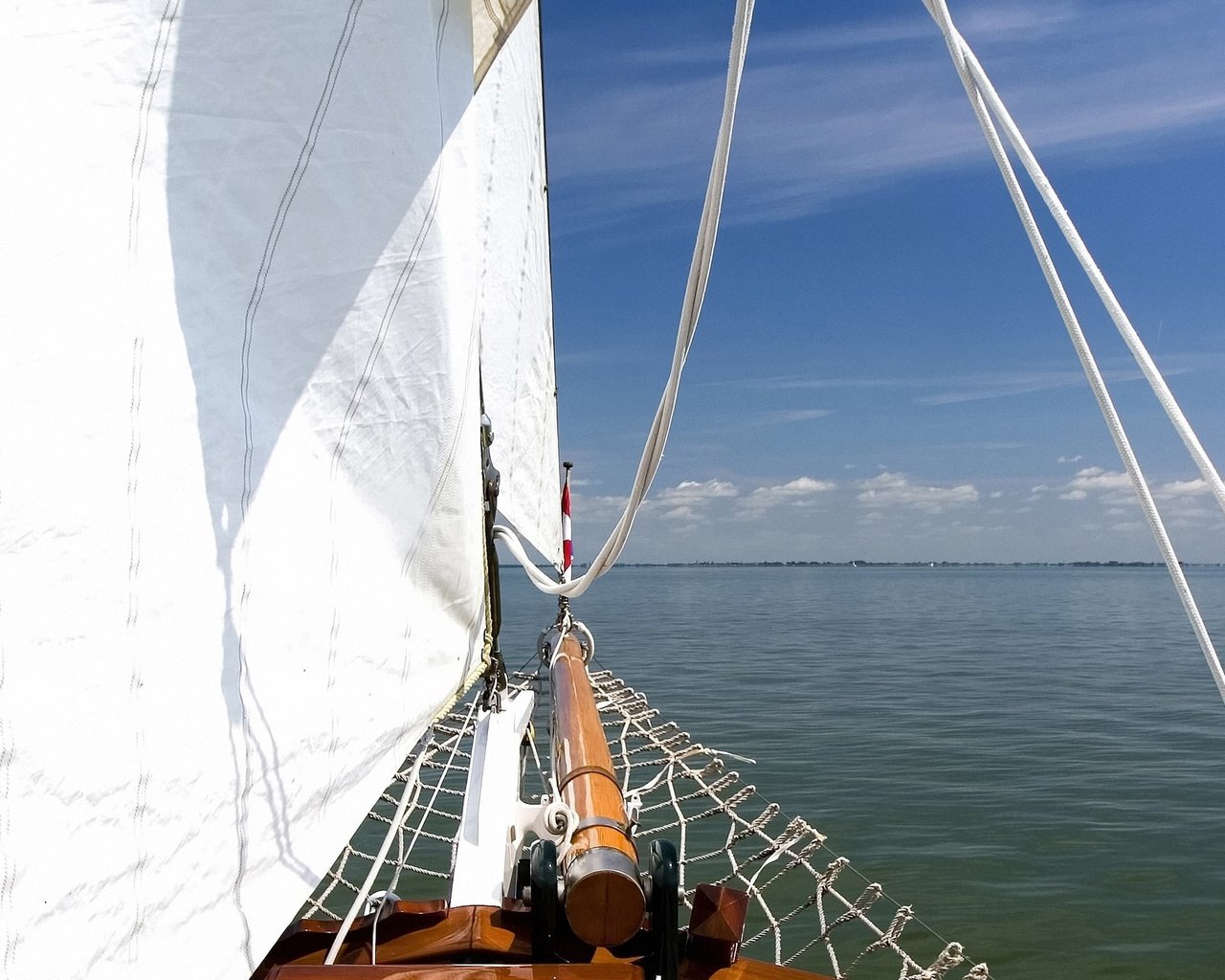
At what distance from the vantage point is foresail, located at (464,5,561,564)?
164 inches

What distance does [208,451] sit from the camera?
1548 mm

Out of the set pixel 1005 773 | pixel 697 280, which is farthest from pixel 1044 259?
pixel 1005 773

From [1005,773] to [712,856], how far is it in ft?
22.5

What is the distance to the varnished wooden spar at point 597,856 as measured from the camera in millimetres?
1985

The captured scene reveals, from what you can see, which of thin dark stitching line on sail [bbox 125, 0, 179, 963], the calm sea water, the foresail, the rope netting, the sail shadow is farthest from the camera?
the calm sea water

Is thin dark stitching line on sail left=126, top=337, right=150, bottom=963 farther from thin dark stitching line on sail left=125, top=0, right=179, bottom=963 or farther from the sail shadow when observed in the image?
the sail shadow

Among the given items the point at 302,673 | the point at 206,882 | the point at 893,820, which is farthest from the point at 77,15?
the point at 893,820

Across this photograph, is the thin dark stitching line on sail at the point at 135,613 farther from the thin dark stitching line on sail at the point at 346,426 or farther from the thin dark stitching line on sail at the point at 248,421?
the thin dark stitching line on sail at the point at 346,426

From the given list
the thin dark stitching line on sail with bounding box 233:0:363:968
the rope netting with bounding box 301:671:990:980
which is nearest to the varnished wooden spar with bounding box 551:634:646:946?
the rope netting with bounding box 301:671:990:980

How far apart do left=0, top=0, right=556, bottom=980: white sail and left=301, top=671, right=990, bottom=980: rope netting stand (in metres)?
1.68

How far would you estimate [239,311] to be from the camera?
5.44ft

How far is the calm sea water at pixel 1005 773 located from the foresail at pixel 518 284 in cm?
380

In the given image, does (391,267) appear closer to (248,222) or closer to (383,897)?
(248,222)

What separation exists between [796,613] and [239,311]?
1595 inches
